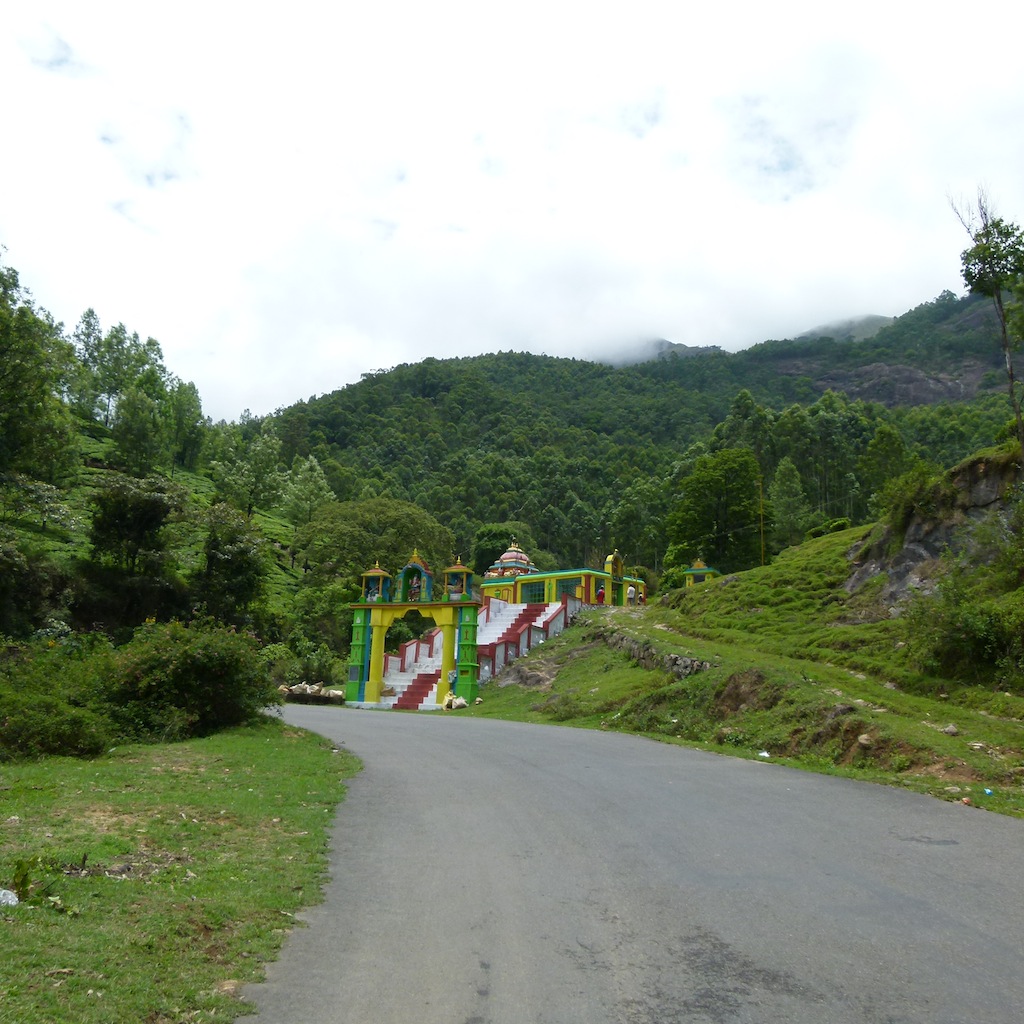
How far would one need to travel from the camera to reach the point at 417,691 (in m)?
33.9

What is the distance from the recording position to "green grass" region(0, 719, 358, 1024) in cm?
435

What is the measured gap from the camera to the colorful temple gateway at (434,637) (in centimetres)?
3278

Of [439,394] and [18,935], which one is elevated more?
[439,394]

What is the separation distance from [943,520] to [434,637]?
889 inches

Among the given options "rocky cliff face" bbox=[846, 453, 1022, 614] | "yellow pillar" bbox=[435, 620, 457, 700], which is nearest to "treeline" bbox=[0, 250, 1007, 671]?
"rocky cliff face" bbox=[846, 453, 1022, 614]

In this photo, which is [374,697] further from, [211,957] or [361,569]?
[211,957]

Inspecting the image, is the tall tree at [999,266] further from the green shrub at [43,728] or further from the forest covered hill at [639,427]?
the green shrub at [43,728]

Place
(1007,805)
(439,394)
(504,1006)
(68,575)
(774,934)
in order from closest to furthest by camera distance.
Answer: (504,1006) < (774,934) < (1007,805) < (68,575) < (439,394)

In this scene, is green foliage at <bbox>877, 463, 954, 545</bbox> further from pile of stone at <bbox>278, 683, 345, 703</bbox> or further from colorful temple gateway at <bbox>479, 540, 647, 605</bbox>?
pile of stone at <bbox>278, 683, 345, 703</bbox>

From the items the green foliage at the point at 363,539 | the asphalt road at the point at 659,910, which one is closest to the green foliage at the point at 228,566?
the green foliage at the point at 363,539

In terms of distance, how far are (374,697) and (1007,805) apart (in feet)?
91.9

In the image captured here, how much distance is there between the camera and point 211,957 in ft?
16.4

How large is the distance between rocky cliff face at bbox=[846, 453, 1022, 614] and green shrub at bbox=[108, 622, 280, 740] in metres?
16.9

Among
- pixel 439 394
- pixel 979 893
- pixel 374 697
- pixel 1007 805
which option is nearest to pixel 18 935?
pixel 979 893
